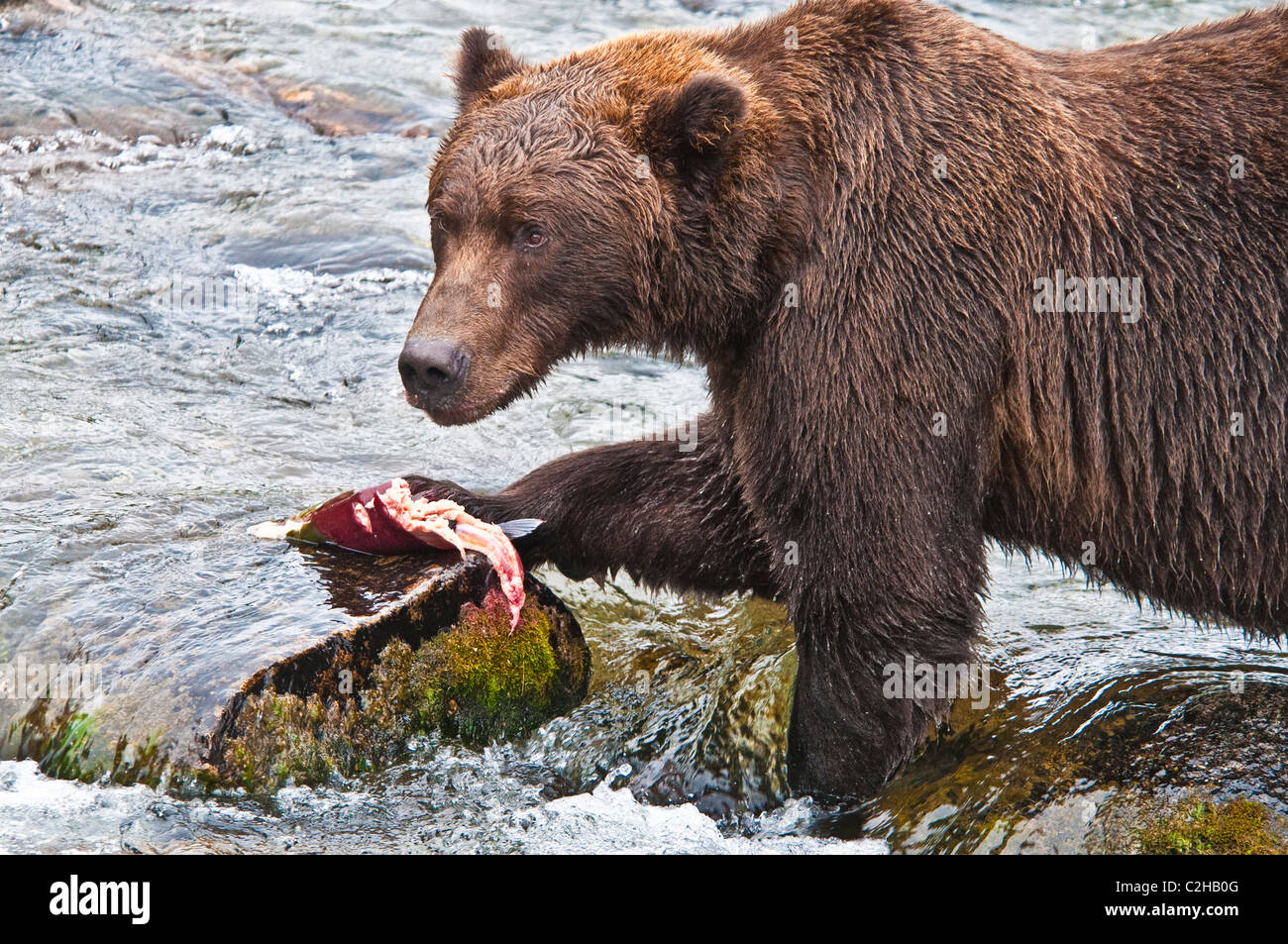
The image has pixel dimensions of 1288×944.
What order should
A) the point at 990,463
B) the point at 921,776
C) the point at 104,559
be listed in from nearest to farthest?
the point at 990,463 < the point at 921,776 < the point at 104,559

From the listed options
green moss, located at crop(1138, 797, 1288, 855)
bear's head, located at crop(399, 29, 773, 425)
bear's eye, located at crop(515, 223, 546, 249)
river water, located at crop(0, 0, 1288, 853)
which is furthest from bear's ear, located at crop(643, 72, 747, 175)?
green moss, located at crop(1138, 797, 1288, 855)

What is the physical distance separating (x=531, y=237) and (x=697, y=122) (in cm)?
66

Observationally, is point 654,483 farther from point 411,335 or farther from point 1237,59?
point 1237,59

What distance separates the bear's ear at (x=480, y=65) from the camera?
17.4ft

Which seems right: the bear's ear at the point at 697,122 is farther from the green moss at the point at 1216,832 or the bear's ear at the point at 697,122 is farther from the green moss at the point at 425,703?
the green moss at the point at 1216,832

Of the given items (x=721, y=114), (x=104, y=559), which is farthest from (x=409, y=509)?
(x=721, y=114)

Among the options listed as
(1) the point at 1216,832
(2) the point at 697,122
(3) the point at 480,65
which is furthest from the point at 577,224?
(1) the point at 1216,832

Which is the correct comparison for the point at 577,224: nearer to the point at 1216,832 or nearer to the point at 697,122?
the point at 697,122

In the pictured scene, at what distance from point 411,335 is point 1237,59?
305cm

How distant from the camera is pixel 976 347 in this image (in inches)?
188

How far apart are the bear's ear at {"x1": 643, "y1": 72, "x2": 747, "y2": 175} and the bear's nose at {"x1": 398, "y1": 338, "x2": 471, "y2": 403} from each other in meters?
0.96

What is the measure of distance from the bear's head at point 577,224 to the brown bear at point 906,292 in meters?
0.01

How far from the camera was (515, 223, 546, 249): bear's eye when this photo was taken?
4746 mm

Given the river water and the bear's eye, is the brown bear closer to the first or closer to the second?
the bear's eye
